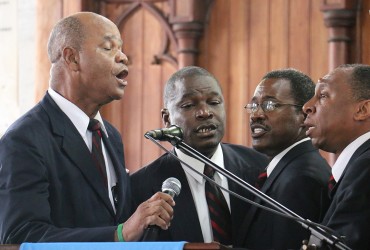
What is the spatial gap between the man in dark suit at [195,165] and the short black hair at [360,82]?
29.9 inches

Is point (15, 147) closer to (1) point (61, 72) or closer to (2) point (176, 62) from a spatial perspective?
(1) point (61, 72)

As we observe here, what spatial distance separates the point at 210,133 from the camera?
4895mm

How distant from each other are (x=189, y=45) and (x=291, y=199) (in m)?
2.44

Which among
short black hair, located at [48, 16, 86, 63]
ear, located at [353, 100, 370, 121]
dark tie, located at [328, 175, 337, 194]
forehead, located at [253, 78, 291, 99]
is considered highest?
short black hair, located at [48, 16, 86, 63]

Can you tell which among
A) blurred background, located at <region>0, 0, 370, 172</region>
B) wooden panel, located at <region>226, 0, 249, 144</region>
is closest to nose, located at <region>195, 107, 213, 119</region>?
blurred background, located at <region>0, 0, 370, 172</region>

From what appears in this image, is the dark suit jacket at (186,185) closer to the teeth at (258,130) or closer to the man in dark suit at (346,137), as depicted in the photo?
the teeth at (258,130)

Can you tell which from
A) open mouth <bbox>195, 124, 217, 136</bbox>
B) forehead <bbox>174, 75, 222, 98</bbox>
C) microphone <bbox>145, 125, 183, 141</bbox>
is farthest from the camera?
forehead <bbox>174, 75, 222, 98</bbox>

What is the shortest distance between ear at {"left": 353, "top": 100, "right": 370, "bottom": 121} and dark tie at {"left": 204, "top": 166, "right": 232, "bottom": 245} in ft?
2.77

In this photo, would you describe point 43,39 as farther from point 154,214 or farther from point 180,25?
point 154,214

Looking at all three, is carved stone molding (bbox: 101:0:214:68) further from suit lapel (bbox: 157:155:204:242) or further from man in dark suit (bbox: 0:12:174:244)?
suit lapel (bbox: 157:155:204:242)

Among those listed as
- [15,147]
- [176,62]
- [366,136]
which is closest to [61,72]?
[15,147]

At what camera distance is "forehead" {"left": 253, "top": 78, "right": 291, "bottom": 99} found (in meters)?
4.81

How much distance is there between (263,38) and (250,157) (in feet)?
5.18

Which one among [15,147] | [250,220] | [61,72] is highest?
[61,72]
